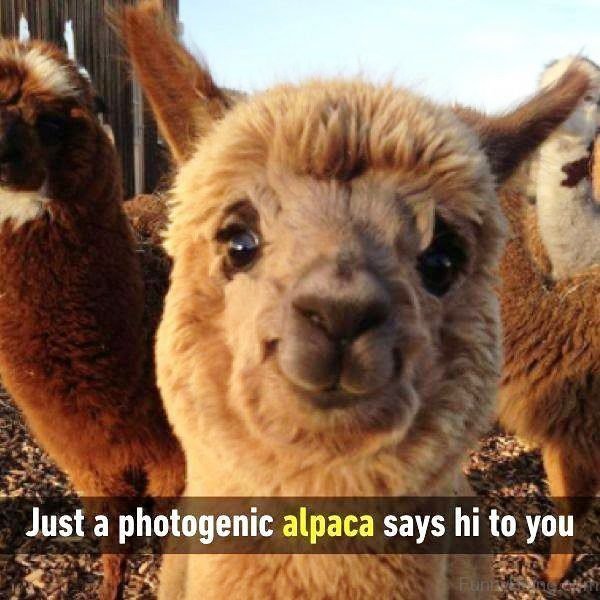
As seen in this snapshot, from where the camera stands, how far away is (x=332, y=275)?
52.7 inches

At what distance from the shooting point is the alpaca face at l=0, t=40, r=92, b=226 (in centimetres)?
288

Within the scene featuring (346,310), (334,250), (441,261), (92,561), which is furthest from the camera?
(92,561)

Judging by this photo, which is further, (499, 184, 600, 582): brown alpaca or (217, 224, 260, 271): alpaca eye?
(499, 184, 600, 582): brown alpaca

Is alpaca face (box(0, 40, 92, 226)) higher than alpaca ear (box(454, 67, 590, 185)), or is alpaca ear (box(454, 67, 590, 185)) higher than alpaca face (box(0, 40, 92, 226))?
alpaca face (box(0, 40, 92, 226))

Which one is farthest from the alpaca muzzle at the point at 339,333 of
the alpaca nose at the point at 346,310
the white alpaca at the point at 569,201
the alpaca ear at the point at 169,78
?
the white alpaca at the point at 569,201

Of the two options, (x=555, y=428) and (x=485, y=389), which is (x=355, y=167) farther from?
(x=555, y=428)

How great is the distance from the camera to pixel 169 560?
2.39m

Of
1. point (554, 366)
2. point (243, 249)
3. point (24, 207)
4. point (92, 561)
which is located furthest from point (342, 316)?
point (92, 561)

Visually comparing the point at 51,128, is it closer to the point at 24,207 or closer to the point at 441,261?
the point at 24,207

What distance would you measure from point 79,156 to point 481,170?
203 cm

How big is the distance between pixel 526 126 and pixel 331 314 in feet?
3.72

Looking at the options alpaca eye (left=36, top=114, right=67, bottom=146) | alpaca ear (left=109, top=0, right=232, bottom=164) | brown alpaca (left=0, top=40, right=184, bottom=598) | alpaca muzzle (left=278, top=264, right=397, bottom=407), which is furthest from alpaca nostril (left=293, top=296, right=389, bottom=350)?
alpaca eye (left=36, top=114, right=67, bottom=146)

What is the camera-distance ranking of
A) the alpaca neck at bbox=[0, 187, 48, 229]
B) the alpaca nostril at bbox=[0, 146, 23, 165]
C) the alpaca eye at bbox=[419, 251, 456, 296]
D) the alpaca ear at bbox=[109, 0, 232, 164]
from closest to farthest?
the alpaca eye at bbox=[419, 251, 456, 296]
the alpaca ear at bbox=[109, 0, 232, 164]
the alpaca nostril at bbox=[0, 146, 23, 165]
the alpaca neck at bbox=[0, 187, 48, 229]

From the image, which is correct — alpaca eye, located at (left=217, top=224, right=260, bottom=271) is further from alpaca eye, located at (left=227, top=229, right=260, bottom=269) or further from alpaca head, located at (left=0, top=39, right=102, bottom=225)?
alpaca head, located at (left=0, top=39, right=102, bottom=225)
